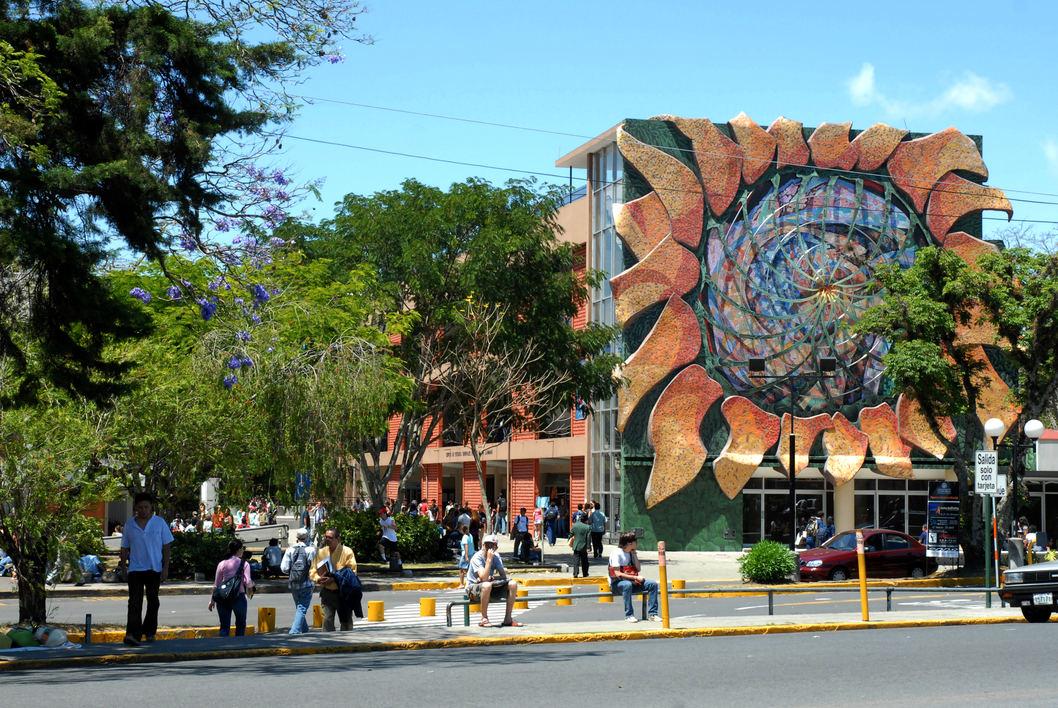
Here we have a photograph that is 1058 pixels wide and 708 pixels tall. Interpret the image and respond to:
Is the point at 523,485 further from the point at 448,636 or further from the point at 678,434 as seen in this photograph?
the point at 448,636

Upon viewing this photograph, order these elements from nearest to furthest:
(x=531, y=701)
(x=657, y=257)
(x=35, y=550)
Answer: (x=531, y=701) → (x=35, y=550) → (x=657, y=257)

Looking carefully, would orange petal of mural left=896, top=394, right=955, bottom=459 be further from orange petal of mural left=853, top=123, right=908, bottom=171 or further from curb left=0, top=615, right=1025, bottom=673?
curb left=0, top=615, right=1025, bottom=673

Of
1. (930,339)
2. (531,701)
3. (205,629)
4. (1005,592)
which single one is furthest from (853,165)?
(531,701)

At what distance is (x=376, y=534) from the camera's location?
1388 inches

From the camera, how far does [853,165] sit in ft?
156

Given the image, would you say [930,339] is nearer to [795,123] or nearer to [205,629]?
[795,123]

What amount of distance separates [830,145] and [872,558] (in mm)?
18548

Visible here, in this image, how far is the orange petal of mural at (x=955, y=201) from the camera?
1905 inches

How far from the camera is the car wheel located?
19859mm

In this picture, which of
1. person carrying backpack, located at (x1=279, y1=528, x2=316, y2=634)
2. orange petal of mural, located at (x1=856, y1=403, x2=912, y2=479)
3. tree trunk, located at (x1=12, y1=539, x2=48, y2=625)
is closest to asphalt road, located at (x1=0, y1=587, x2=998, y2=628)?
person carrying backpack, located at (x1=279, y1=528, x2=316, y2=634)

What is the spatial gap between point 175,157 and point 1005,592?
13244mm

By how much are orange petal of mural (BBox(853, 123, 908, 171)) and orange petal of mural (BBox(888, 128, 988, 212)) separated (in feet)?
0.94

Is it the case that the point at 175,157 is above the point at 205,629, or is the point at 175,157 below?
above

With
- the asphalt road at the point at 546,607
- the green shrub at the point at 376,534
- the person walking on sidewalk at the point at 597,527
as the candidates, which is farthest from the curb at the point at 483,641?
the person walking on sidewalk at the point at 597,527
